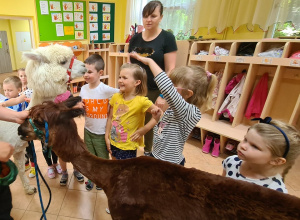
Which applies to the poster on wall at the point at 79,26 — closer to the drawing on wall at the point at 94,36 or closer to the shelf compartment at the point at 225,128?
the drawing on wall at the point at 94,36

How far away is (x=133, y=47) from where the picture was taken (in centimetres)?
181

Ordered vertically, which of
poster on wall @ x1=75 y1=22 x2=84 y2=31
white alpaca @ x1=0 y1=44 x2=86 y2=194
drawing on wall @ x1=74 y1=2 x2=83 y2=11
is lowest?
white alpaca @ x1=0 y1=44 x2=86 y2=194

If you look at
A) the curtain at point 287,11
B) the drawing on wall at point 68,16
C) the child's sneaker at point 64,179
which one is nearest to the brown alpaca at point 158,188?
the child's sneaker at point 64,179

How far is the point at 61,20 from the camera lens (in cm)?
429

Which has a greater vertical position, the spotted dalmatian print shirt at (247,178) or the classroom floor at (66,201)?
the spotted dalmatian print shirt at (247,178)

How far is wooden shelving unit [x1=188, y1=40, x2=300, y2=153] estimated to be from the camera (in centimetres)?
208

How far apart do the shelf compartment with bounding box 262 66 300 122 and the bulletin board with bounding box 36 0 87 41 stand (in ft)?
15.1

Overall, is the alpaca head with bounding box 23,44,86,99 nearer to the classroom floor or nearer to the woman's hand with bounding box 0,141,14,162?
the woman's hand with bounding box 0,141,14,162

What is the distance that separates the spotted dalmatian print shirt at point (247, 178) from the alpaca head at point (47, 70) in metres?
1.22

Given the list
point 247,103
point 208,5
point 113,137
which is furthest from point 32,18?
point 247,103

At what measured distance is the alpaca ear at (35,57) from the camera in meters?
1.12

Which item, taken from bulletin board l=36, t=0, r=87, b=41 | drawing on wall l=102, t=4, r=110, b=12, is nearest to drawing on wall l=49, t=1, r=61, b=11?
bulletin board l=36, t=0, r=87, b=41

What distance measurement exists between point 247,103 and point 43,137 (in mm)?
2631

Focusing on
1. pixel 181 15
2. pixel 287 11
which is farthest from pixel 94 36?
pixel 287 11
